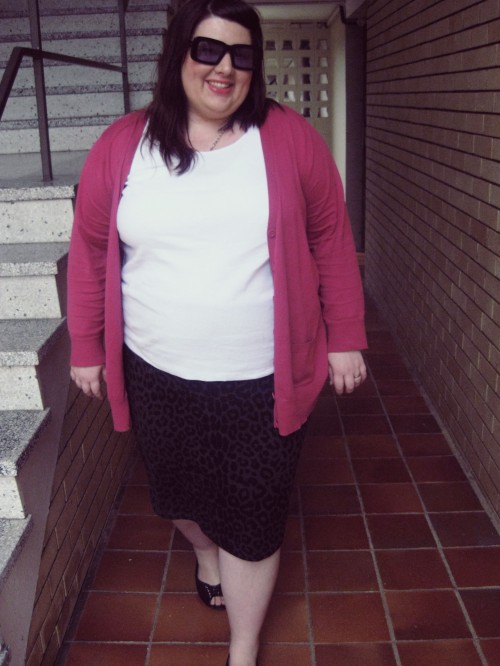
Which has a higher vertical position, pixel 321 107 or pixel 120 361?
pixel 321 107

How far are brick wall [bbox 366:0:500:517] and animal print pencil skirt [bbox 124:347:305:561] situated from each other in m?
1.18

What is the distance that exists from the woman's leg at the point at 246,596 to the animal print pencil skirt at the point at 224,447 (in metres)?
0.04

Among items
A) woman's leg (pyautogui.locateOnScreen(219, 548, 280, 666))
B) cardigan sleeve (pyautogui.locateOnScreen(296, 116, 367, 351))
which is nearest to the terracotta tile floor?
woman's leg (pyautogui.locateOnScreen(219, 548, 280, 666))

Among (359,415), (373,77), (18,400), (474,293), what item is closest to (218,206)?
(18,400)

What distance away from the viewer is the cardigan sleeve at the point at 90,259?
155 cm

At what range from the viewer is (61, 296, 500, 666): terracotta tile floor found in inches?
78.2

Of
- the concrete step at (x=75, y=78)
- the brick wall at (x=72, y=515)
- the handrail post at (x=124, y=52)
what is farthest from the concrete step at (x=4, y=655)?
the concrete step at (x=75, y=78)

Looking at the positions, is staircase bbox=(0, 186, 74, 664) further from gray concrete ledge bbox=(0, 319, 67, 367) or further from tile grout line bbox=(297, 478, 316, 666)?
tile grout line bbox=(297, 478, 316, 666)

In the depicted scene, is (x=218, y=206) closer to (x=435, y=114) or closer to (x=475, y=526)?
(x=475, y=526)

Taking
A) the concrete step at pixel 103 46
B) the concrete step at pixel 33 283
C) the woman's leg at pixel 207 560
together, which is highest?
the concrete step at pixel 103 46

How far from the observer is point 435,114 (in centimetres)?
334

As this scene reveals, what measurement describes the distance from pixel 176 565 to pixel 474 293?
61.1 inches

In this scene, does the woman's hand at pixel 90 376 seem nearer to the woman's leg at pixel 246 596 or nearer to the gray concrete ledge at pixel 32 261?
the gray concrete ledge at pixel 32 261

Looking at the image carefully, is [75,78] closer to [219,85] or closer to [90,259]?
[90,259]
